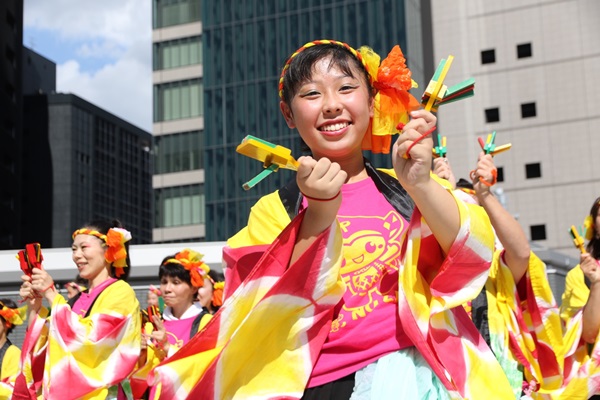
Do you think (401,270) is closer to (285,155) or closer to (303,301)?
(303,301)

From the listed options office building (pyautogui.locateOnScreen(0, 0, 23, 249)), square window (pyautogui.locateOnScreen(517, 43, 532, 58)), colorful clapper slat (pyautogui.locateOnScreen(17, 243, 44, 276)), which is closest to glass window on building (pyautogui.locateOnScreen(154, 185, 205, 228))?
office building (pyautogui.locateOnScreen(0, 0, 23, 249))

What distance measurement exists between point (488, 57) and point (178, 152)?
14061mm

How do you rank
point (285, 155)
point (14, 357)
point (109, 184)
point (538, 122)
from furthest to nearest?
point (109, 184)
point (538, 122)
point (14, 357)
point (285, 155)

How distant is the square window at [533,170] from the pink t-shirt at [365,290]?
37326mm

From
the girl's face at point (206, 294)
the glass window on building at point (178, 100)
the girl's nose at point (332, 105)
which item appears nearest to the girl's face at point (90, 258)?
the girl's face at point (206, 294)

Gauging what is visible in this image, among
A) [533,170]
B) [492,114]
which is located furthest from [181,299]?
[492,114]

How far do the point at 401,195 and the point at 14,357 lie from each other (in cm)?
524

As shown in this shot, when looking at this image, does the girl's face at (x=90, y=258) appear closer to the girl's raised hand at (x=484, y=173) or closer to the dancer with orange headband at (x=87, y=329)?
the dancer with orange headband at (x=87, y=329)

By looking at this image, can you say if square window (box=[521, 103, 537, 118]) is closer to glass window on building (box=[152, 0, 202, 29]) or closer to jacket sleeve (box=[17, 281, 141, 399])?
glass window on building (box=[152, 0, 202, 29])

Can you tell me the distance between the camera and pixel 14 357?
24.2ft

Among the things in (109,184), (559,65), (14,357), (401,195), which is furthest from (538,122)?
(109,184)

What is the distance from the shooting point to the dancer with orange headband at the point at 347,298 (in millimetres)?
2479

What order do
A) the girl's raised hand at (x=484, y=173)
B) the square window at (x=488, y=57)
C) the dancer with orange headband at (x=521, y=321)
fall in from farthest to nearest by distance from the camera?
the square window at (x=488, y=57) < the dancer with orange headband at (x=521, y=321) < the girl's raised hand at (x=484, y=173)

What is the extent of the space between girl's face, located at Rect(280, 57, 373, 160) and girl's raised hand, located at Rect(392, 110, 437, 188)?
1.10ft
